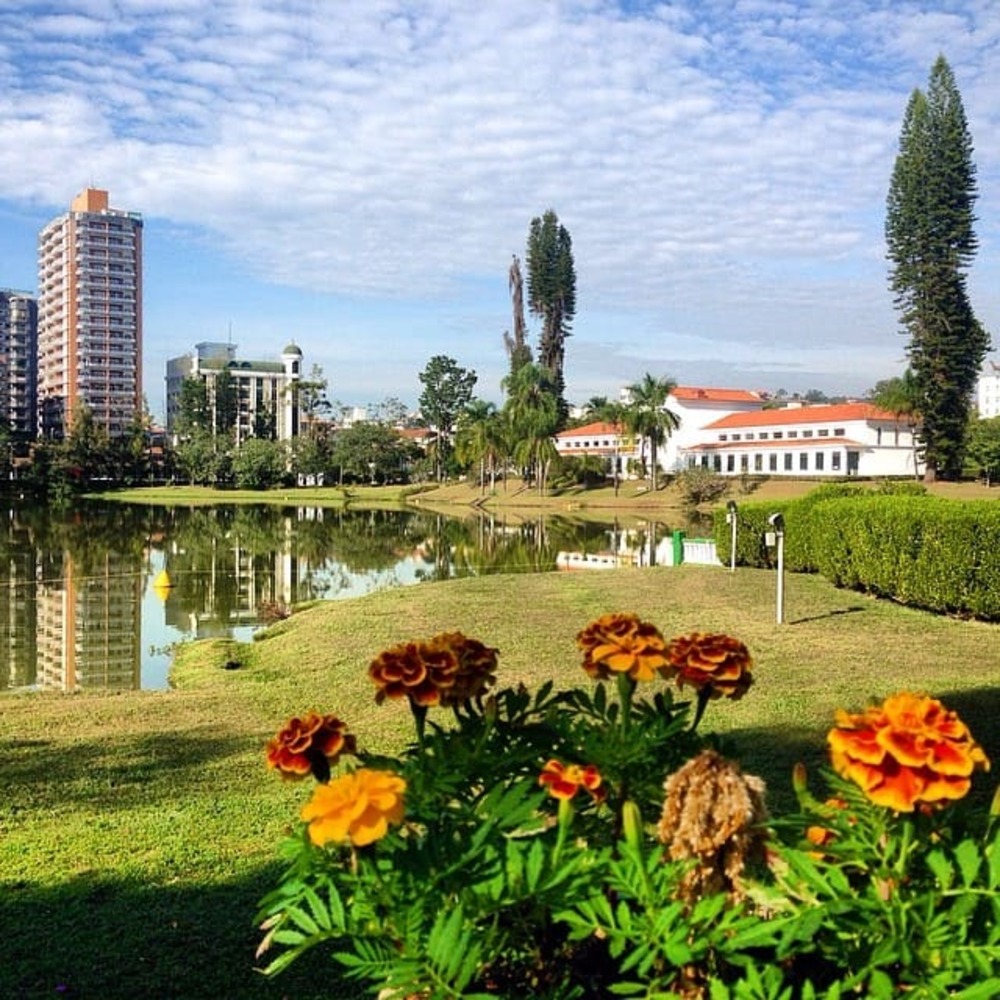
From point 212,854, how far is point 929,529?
8.09 metres

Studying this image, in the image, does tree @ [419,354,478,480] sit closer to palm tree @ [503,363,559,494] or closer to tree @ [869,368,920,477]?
palm tree @ [503,363,559,494]

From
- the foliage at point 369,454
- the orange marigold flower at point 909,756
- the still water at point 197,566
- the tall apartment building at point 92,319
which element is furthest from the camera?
the tall apartment building at point 92,319

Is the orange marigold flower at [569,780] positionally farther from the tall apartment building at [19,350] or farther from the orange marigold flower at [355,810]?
the tall apartment building at [19,350]

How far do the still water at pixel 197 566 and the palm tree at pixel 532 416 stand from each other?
12.1 m

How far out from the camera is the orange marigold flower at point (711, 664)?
5.61 feet

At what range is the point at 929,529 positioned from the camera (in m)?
9.91

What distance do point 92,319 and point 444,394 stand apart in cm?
4633

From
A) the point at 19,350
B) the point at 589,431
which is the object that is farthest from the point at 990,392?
the point at 19,350

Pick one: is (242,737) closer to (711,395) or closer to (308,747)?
(308,747)

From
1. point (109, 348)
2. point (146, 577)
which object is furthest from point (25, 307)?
point (146, 577)

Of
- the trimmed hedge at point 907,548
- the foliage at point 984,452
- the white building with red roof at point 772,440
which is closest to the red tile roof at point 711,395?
the white building with red roof at point 772,440

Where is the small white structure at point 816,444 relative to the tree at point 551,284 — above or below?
below

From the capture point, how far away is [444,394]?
2758 inches

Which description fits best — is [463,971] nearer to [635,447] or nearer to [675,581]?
Answer: [675,581]
